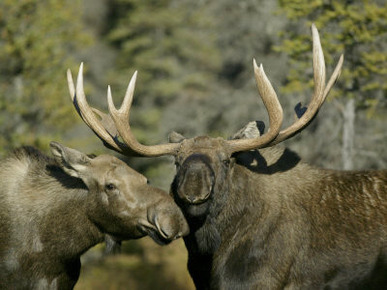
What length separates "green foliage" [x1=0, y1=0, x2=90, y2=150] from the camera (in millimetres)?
17031

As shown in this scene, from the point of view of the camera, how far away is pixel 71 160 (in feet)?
25.5

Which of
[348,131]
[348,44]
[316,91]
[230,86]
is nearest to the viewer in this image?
[316,91]

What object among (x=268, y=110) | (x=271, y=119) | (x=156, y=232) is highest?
(x=268, y=110)

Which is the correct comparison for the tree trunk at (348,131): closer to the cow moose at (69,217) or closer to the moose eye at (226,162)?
the moose eye at (226,162)

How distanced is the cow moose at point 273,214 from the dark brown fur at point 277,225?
0.01 meters

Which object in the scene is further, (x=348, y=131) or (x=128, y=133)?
(x=348, y=131)

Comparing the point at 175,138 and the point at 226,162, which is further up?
the point at 175,138

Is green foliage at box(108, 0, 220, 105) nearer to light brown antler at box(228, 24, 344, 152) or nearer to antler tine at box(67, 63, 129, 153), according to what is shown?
antler tine at box(67, 63, 129, 153)

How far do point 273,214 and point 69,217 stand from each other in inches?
87.8

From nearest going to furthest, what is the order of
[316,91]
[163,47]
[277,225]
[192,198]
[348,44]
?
[192,198]
[277,225]
[316,91]
[348,44]
[163,47]

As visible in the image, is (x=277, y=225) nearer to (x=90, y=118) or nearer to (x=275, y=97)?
(x=275, y=97)

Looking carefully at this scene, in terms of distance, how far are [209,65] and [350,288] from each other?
27.5 m

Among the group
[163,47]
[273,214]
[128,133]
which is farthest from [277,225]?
[163,47]

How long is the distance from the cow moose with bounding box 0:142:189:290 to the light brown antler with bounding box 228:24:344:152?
120cm
